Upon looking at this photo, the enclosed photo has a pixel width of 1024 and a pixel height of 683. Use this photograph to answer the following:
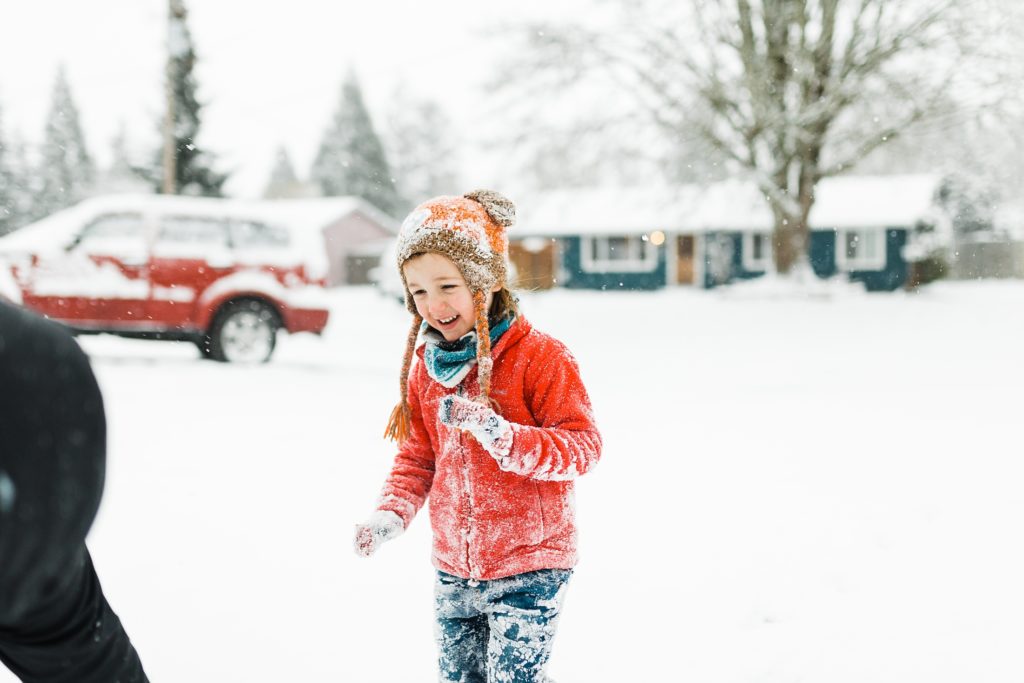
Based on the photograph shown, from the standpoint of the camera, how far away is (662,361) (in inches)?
471

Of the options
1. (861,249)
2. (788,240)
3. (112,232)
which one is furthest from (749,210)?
(112,232)

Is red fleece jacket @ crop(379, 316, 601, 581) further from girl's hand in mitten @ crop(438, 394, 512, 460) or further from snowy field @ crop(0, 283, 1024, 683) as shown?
snowy field @ crop(0, 283, 1024, 683)

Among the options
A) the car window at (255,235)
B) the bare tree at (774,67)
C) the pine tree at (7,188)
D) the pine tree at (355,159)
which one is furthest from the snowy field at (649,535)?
the pine tree at (355,159)

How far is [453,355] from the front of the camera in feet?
6.97

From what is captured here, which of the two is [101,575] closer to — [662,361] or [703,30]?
[662,361]

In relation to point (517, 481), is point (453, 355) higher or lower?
higher

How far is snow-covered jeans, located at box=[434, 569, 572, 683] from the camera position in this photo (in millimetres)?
2057

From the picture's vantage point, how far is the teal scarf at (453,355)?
83.3 inches

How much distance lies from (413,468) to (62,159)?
194 feet

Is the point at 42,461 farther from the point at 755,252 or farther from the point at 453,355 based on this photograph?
the point at 755,252

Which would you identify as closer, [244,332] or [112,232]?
[112,232]

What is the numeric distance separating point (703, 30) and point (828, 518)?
15.2 m

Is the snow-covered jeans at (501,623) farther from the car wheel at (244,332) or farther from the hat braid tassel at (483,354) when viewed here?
the car wheel at (244,332)

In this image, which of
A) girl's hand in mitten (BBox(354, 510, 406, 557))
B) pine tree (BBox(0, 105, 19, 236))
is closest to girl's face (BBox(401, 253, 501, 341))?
girl's hand in mitten (BBox(354, 510, 406, 557))
